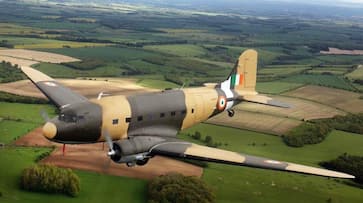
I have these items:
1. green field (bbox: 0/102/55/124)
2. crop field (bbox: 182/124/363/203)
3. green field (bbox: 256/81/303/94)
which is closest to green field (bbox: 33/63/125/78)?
green field (bbox: 0/102/55/124)

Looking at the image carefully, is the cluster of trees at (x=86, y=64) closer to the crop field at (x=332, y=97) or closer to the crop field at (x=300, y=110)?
the crop field at (x=300, y=110)

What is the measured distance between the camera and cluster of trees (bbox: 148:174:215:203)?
6588cm

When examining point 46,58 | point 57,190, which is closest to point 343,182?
point 57,190

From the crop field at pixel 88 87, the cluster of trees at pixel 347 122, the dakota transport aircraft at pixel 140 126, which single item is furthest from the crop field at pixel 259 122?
the dakota transport aircraft at pixel 140 126

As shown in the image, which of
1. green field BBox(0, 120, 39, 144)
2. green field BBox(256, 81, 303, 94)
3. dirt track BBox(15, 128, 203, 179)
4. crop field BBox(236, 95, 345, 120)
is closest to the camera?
dirt track BBox(15, 128, 203, 179)

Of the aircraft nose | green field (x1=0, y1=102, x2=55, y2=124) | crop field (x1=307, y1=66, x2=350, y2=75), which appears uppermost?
the aircraft nose

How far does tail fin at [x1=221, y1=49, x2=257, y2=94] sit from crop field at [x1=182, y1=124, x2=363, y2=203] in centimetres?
2002

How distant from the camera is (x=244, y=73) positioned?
5588 centimetres

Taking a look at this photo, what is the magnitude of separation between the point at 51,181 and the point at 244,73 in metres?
32.3

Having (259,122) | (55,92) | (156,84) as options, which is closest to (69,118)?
(55,92)

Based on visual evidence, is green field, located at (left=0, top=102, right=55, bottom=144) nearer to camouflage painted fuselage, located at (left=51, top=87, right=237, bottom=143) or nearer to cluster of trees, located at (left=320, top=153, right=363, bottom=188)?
camouflage painted fuselage, located at (left=51, top=87, right=237, bottom=143)

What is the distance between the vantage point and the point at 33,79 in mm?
53000

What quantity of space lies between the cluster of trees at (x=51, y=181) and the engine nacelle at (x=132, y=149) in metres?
30.9

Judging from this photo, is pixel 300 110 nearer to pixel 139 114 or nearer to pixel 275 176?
pixel 275 176
